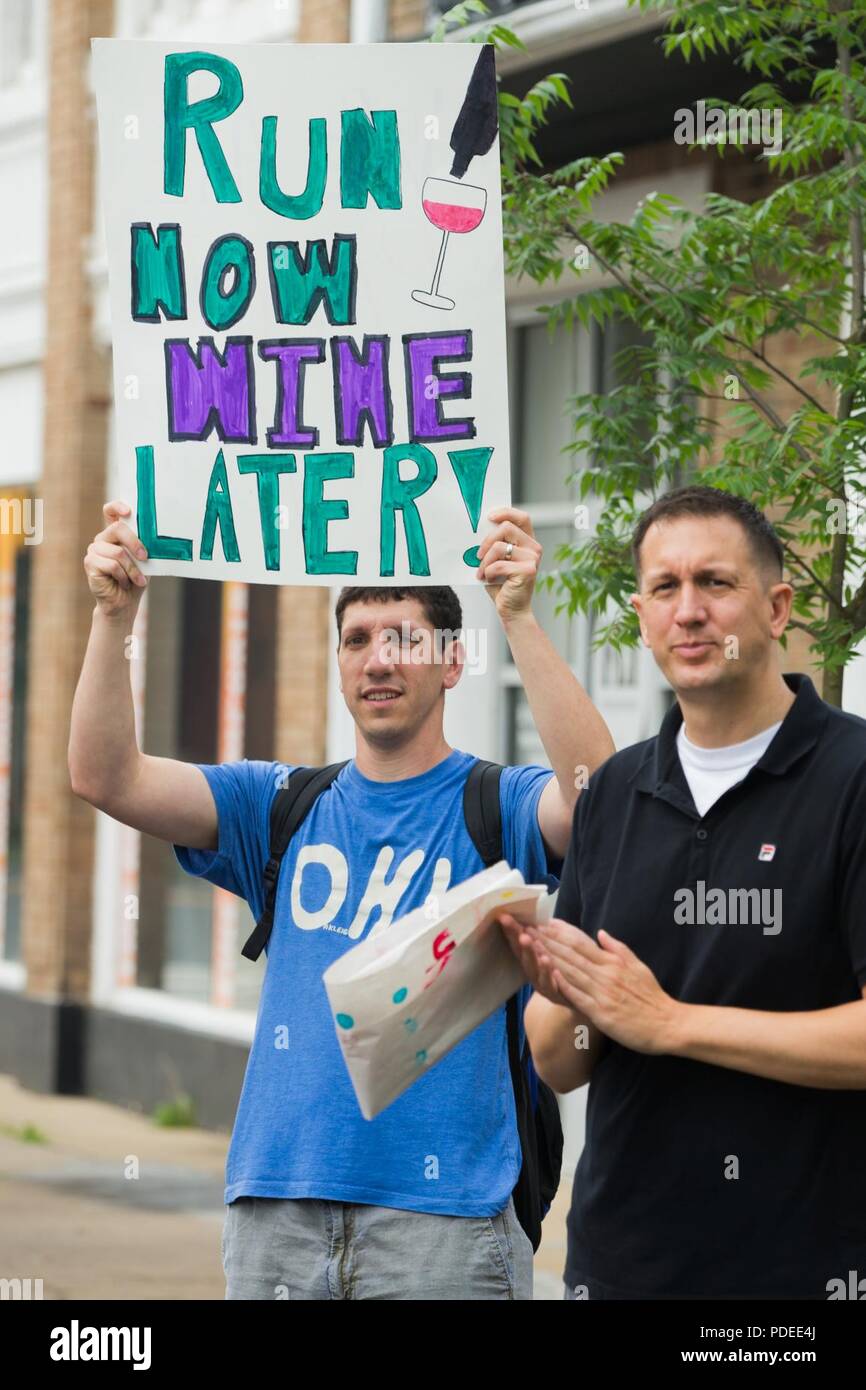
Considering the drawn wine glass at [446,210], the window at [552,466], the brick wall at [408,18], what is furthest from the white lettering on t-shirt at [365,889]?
the brick wall at [408,18]

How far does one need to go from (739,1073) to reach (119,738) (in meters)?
1.37

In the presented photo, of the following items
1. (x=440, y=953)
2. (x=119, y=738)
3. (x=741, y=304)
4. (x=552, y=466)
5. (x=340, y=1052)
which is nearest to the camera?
(x=440, y=953)

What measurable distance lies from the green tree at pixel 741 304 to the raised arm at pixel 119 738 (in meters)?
1.16

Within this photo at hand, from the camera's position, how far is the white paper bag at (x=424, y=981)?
2.82m

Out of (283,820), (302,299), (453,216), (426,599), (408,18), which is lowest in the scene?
(283,820)

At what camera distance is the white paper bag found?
9.25ft

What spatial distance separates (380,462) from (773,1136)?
1471mm

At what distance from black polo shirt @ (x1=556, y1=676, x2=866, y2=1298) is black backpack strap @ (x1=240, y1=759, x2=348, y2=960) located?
32.3 inches

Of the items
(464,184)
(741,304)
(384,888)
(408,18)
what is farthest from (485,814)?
(408,18)

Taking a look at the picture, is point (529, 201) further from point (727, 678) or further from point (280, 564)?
point (727, 678)

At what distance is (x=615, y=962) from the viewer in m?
2.79

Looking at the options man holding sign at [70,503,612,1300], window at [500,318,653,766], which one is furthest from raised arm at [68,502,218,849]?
window at [500,318,653,766]

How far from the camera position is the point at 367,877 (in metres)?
3.49

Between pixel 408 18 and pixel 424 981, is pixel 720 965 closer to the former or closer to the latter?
pixel 424 981
